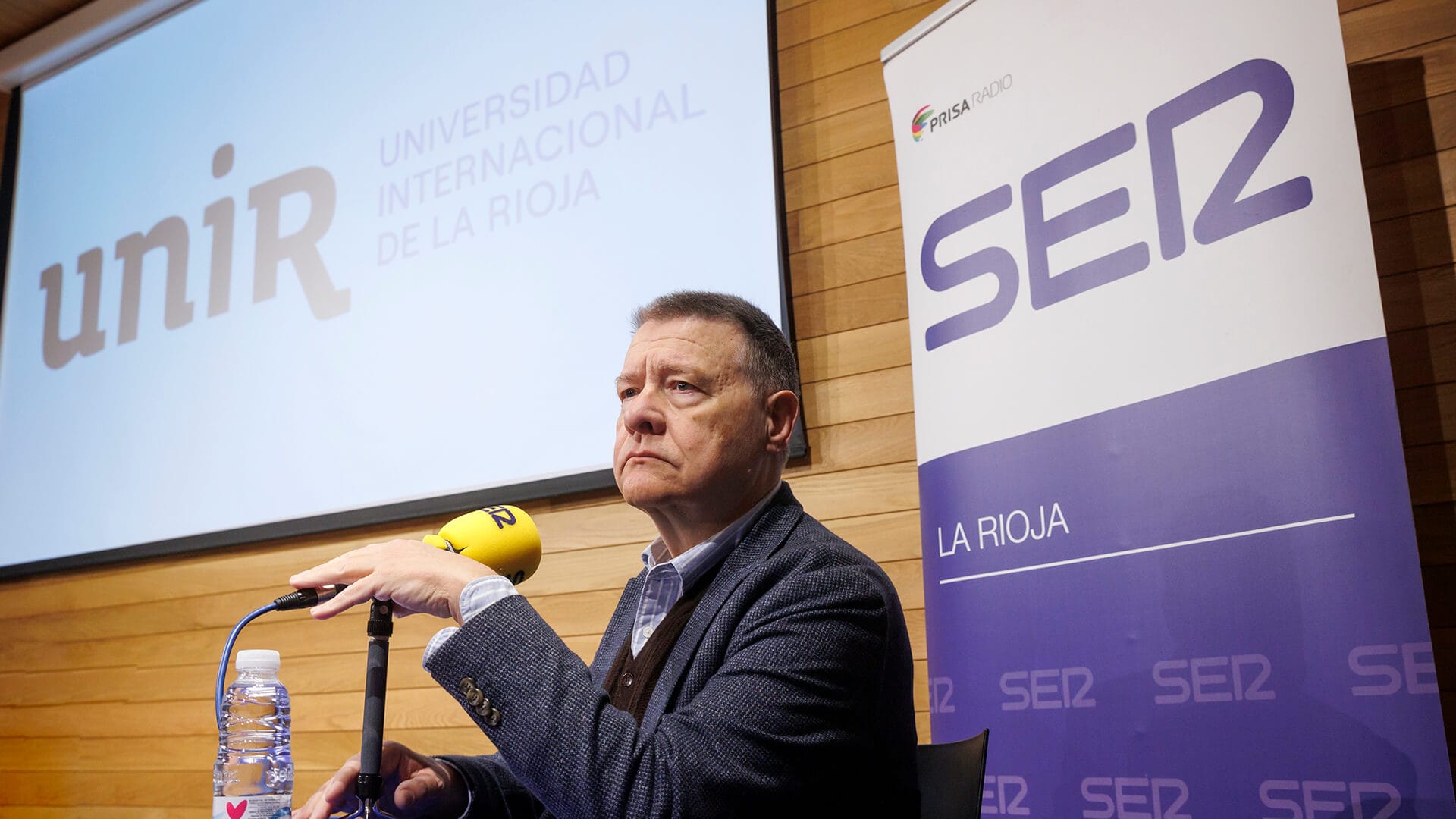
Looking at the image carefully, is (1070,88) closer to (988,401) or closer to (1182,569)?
(988,401)

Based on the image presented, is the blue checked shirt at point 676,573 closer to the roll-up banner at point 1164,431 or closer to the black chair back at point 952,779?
the black chair back at point 952,779

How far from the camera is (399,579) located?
4.13ft

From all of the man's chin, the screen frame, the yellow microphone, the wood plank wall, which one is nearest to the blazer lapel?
the man's chin

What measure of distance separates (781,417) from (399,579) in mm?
674

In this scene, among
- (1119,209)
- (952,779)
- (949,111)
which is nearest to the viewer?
(952,779)

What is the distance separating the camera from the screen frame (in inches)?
114

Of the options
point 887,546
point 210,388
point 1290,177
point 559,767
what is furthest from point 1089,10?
point 210,388

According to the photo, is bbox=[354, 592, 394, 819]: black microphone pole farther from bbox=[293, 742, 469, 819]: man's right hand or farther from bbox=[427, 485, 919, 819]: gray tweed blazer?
bbox=[293, 742, 469, 819]: man's right hand

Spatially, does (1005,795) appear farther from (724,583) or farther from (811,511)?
(811,511)

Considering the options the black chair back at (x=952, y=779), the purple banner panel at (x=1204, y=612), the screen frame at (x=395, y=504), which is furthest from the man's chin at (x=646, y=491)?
the screen frame at (x=395, y=504)

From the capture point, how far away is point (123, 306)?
14.3ft

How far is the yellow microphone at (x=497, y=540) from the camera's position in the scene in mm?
1488

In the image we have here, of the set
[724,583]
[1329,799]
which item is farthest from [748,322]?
[1329,799]

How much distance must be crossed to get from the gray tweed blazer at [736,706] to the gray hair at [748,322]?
0.36 metres
